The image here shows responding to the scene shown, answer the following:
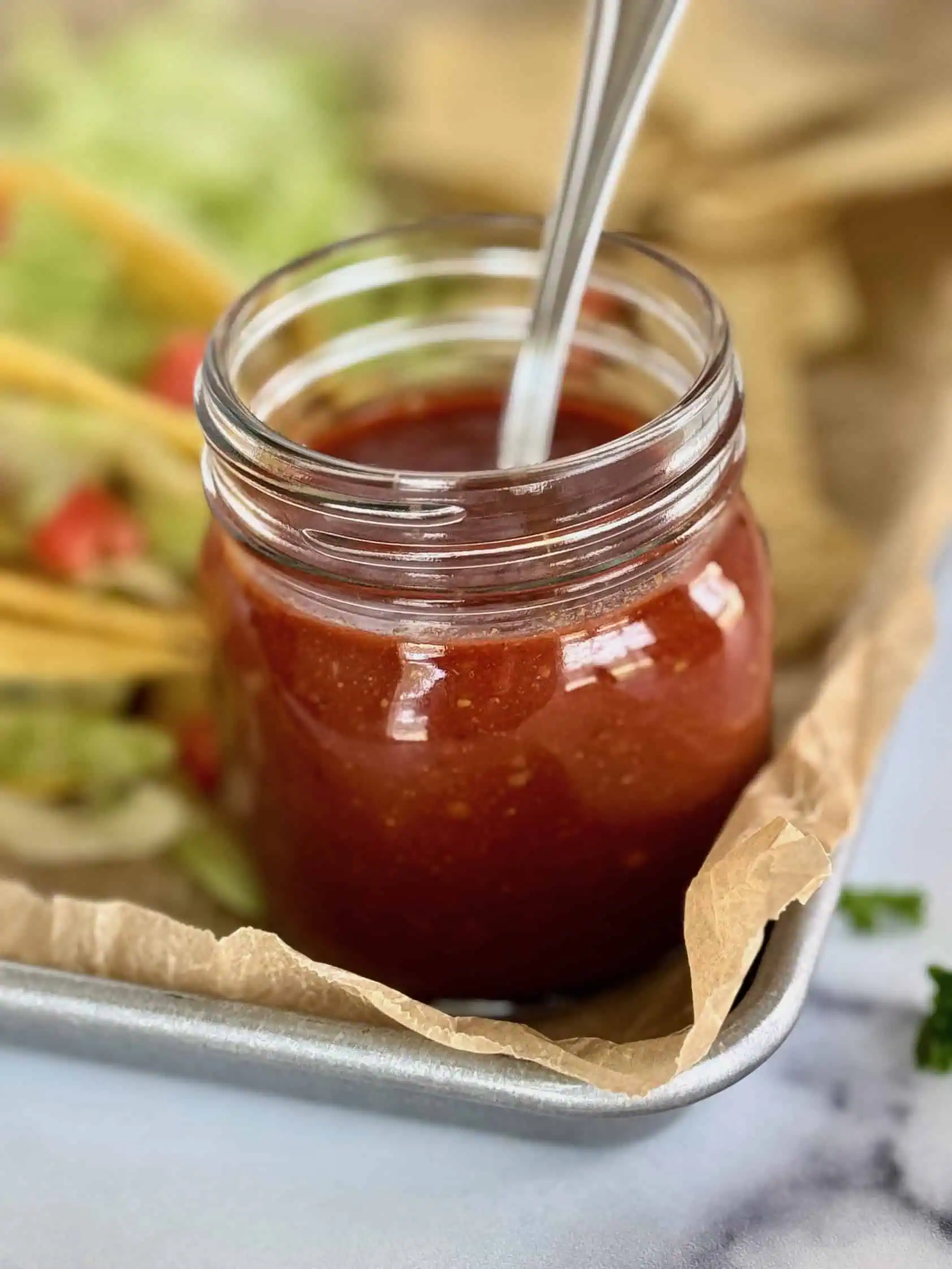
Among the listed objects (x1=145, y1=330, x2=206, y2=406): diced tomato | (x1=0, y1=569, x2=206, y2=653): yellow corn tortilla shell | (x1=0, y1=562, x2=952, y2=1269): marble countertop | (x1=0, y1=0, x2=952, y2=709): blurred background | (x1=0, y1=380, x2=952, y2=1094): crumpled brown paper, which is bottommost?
(x1=0, y1=562, x2=952, y2=1269): marble countertop

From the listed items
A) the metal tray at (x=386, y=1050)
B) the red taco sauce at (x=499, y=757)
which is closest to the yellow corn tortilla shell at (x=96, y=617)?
the red taco sauce at (x=499, y=757)

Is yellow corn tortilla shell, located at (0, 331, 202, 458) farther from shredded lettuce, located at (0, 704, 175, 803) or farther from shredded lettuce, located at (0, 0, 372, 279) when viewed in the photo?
shredded lettuce, located at (0, 0, 372, 279)

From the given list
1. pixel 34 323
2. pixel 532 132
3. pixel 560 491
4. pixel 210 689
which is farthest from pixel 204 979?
pixel 532 132

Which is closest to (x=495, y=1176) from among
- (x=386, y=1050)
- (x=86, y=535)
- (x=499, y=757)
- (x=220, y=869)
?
(x=386, y=1050)

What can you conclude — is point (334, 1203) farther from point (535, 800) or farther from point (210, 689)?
point (210, 689)

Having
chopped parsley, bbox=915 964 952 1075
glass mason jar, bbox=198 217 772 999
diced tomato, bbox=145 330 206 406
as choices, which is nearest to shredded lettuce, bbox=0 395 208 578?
diced tomato, bbox=145 330 206 406

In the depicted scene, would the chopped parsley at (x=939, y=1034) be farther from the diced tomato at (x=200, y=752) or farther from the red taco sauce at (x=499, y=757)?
the diced tomato at (x=200, y=752)
